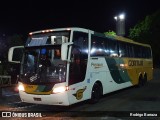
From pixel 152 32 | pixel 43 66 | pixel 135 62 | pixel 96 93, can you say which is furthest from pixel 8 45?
pixel 152 32

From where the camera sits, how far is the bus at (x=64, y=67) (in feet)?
38.6

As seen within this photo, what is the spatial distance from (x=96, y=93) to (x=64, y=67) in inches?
119

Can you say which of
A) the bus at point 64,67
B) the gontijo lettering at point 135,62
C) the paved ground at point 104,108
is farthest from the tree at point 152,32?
the bus at point 64,67

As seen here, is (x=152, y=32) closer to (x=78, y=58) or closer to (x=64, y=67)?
(x=78, y=58)

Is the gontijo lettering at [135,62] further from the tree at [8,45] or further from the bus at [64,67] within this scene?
the tree at [8,45]

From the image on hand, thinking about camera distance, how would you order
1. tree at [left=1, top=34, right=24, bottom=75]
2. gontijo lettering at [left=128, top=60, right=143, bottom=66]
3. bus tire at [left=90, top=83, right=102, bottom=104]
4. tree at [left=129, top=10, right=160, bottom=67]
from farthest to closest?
1. tree at [left=129, top=10, right=160, bottom=67]
2. tree at [left=1, top=34, right=24, bottom=75]
3. gontijo lettering at [left=128, top=60, right=143, bottom=66]
4. bus tire at [left=90, top=83, right=102, bottom=104]

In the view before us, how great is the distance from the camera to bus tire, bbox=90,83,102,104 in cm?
1400

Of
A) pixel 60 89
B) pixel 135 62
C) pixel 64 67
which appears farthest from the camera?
pixel 135 62

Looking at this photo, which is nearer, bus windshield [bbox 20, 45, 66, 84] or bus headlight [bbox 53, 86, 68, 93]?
bus headlight [bbox 53, 86, 68, 93]

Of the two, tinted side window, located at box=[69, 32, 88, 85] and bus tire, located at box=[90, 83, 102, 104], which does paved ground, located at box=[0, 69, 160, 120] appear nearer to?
bus tire, located at box=[90, 83, 102, 104]

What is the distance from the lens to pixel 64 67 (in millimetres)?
11805

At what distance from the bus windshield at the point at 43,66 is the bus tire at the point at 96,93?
2686mm

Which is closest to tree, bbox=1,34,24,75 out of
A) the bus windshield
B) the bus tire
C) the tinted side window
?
the bus tire

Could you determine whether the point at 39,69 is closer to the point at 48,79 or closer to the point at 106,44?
the point at 48,79
